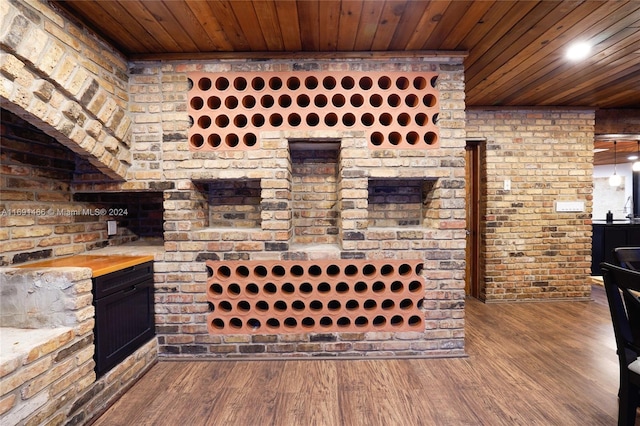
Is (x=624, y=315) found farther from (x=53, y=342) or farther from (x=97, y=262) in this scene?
(x=97, y=262)

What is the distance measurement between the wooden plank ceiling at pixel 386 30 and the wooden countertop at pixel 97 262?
4.83 feet

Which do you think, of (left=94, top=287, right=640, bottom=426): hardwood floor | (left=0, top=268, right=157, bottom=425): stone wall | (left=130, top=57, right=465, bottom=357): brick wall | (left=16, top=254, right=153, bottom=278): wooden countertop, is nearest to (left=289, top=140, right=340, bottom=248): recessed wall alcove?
(left=130, top=57, right=465, bottom=357): brick wall

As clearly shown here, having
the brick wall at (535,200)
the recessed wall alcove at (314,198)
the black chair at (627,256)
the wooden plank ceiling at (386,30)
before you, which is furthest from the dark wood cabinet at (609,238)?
the recessed wall alcove at (314,198)

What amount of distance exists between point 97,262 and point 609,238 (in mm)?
6355

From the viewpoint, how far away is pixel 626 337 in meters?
1.34

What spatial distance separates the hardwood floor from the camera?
1548mm

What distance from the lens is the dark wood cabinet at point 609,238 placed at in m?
4.26

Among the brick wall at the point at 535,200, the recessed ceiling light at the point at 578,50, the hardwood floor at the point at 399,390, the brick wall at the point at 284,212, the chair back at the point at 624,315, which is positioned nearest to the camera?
the chair back at the point at 624,315

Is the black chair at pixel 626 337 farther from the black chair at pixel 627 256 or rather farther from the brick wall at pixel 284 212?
the brick wall at pixel 284 212

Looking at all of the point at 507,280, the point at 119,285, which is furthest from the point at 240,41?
the point at 507,280

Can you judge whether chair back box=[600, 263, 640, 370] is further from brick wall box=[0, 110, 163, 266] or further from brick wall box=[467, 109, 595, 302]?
brick wall box=[0, 110, 163, 266]

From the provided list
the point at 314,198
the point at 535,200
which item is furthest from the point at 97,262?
the point at 535,200

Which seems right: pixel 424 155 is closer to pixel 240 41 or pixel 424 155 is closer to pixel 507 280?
pixel 240 41

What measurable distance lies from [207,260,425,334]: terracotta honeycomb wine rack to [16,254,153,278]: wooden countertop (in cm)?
51
